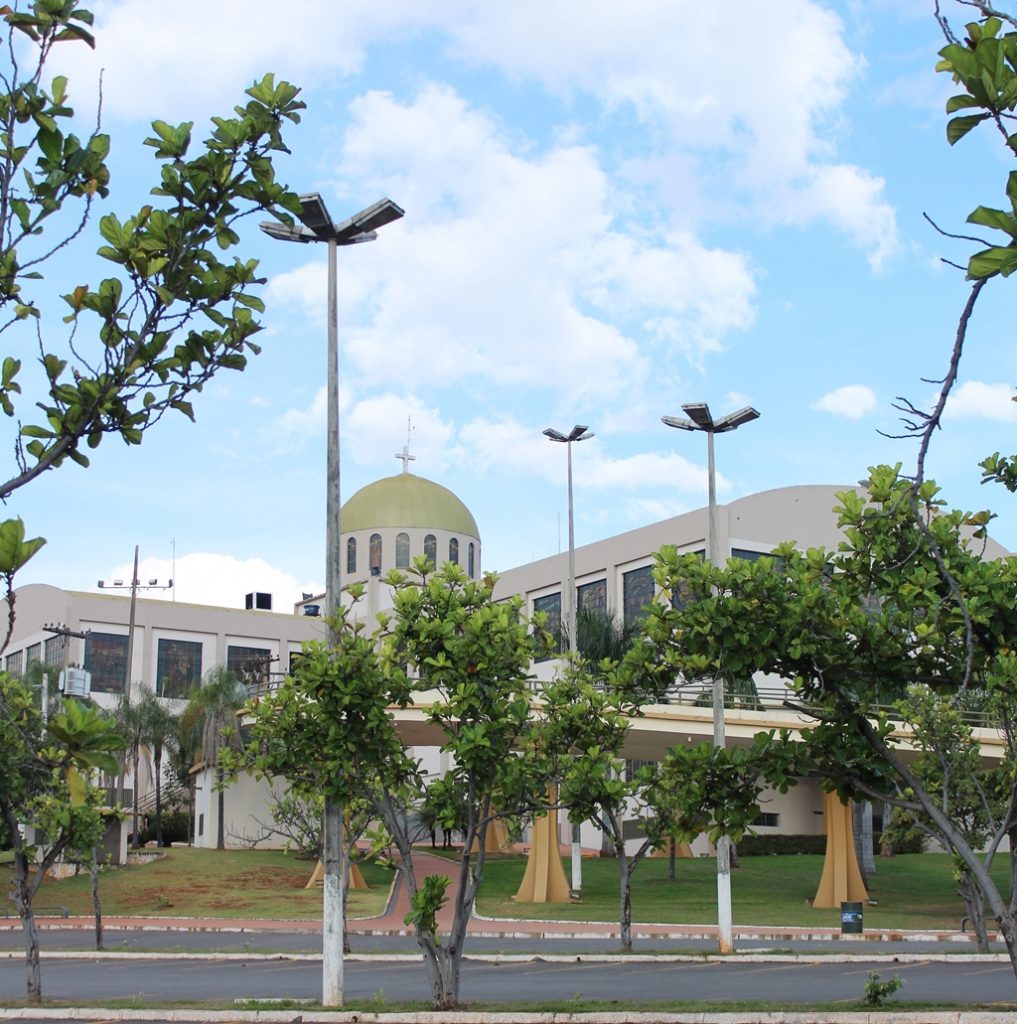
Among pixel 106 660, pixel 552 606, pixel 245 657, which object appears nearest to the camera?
pixel 552 606

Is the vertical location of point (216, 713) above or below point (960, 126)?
below

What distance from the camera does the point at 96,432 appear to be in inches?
227

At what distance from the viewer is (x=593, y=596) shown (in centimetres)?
6088

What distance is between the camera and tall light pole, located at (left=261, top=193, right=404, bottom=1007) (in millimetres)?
16594

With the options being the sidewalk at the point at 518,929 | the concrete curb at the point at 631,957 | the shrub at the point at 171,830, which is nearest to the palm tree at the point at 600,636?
the sidewalk at the point at 518,929

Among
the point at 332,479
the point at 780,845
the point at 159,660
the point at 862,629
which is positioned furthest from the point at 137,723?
the point at 862,629

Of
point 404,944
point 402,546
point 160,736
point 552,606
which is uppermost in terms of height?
point 402,546

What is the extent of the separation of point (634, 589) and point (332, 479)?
41.3m

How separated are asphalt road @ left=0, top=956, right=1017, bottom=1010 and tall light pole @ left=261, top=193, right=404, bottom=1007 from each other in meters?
0.81

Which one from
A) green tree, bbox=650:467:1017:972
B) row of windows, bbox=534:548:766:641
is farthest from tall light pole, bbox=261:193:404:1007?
row of windows, bbox=534:548:766:641

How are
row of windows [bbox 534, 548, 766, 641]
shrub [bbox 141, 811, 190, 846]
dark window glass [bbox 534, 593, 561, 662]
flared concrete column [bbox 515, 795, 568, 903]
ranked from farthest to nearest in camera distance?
dark window glass [bbox 534, 593, 561, 662] < shrub [bbox 141, 811, 190, 846] < row of windows [bbox 534, 548, 766, 641] < flared concrete column [bbox 515, 795, 568, 903]

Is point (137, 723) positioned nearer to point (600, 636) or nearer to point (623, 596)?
point (600, 636)

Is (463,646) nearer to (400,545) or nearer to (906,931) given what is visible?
(906,931)

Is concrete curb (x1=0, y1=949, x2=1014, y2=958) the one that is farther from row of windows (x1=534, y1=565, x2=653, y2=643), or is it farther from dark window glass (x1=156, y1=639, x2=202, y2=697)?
dark window glass (x1=156, y1=639, x2=202, y2=697)
